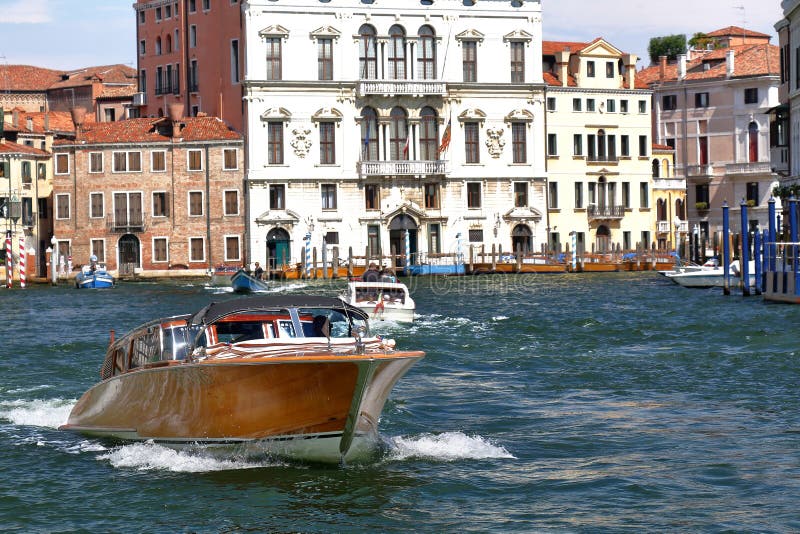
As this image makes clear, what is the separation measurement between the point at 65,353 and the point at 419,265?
41750mm


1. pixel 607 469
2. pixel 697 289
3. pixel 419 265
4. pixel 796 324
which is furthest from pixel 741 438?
pixel 419 265

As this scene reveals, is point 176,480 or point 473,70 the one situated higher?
point 473,70

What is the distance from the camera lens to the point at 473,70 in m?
74.3

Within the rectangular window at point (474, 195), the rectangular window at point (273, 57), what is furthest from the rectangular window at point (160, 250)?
the rectangular window at point (474, 195)

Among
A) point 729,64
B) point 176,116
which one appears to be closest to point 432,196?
point 176,116

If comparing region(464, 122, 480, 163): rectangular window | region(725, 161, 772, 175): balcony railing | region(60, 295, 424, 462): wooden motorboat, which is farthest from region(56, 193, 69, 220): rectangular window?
region(60, 295, 424, 462): wooden motorboat

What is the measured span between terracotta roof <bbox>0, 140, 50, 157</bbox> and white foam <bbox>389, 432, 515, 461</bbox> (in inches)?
2380

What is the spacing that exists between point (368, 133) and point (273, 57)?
6196 mm

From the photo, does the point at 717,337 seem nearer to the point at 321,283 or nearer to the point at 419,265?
the point at 321,283

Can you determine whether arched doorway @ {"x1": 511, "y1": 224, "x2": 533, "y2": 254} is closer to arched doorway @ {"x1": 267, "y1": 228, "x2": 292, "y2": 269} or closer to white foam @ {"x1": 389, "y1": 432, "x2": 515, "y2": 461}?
arched doorway @ {"x1": 267, "y1": 228, "x2": 292, "y2": 269}

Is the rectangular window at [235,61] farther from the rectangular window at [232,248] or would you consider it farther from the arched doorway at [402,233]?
the arched doorway at [402,233]

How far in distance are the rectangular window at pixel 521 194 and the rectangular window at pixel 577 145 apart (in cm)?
387

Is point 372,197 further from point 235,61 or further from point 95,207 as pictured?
point 95,207

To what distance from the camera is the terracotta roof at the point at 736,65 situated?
278 feet
